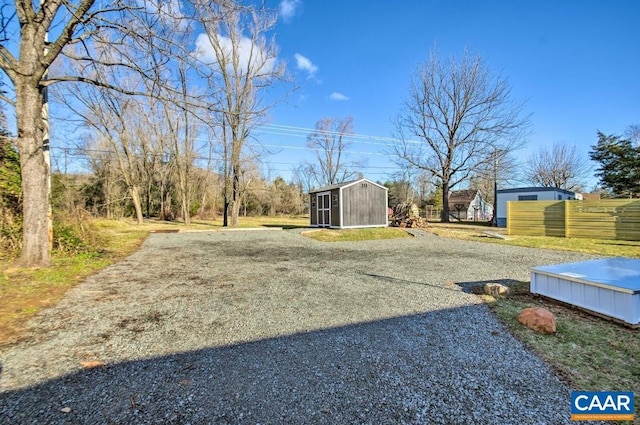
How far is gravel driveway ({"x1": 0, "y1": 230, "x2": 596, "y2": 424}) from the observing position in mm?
1702

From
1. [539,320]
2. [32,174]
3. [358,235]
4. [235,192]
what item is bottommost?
[539,320]

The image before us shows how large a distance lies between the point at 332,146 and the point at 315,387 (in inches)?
1313

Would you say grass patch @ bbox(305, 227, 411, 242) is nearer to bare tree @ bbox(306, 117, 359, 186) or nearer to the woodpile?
the woodpile

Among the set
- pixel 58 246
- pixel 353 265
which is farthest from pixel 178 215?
pixel 353 265

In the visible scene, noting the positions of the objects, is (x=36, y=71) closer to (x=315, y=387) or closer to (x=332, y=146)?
(x=315, y=387)

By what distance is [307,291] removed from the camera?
4.30 metres

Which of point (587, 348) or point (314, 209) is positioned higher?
point (314, 209)

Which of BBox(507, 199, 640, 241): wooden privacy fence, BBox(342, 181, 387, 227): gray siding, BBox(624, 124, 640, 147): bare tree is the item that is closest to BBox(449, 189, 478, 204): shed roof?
BBox(624, 124, 640, 147): bare tree

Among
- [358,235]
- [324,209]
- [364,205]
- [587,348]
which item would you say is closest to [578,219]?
[358,235]

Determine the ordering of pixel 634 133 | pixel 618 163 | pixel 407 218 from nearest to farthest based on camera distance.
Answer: pixel 407 218, pixel 618 163, pixel 634 133

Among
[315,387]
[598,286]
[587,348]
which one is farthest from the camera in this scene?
[598,286]

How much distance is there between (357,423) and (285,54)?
1912cm

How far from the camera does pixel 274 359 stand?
2.30 m

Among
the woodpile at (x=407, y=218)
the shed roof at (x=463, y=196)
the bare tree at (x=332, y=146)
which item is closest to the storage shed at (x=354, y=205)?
the woodpile at (x=407, y=218)
